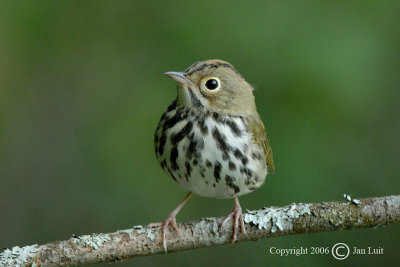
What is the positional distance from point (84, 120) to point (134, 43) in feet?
3.10

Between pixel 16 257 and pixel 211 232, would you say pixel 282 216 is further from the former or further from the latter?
pixel 16 257

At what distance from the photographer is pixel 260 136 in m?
4.91

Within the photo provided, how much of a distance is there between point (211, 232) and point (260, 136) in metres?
0.88

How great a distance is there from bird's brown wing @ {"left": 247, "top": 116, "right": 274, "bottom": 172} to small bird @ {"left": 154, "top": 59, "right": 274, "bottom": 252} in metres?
0.01

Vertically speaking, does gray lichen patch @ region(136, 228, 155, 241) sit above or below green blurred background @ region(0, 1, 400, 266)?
below

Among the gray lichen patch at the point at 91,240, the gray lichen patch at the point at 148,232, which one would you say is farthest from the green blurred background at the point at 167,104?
the gray lichen patch at the point at 91,240

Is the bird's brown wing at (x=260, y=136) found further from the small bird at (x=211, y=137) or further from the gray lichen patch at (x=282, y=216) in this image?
the gray lichen patch at (x=282, y=216)

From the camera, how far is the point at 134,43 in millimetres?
6305

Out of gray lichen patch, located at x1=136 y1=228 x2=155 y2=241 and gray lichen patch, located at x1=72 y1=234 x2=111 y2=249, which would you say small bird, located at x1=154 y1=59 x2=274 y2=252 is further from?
gray lichen patch, located at x1=72 y1=234 x2=111 y2=249

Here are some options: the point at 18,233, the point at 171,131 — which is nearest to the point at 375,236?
the point at 171,131

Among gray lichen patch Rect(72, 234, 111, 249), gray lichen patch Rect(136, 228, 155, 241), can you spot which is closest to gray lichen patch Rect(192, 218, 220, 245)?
gray lichen patch Rect(136, 228, 155, 241)

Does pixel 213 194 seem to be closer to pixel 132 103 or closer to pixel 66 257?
pixel 66 257

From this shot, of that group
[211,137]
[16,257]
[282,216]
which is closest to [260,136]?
[211,137]

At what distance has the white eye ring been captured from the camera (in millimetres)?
4617
